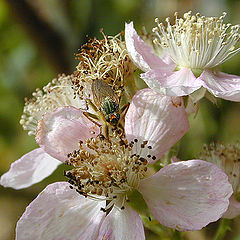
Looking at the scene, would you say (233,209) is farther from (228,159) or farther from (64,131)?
(64,131)

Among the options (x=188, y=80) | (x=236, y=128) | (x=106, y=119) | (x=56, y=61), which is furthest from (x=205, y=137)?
(x=106, y=119)

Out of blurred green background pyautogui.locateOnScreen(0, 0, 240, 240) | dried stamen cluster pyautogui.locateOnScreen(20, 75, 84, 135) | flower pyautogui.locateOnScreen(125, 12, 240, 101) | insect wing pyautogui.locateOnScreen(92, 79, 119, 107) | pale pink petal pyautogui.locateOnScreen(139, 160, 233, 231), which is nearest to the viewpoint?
pale pink petal pyautogui.locateOnScreen(139, 160, 233, 231)

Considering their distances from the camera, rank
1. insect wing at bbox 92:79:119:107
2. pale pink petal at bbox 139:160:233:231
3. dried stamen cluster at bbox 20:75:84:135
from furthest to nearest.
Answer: dried stamen cluster at bbox 20:75:84:135 → insect wing at bbox 92:79:119:107 → pale pink petal at bbox 139:160:233:231

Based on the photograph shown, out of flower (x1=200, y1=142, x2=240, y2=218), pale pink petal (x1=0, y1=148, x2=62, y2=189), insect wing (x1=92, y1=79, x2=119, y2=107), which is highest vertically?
insect wing (x1=92, y1=79, x2=119, y2=107)

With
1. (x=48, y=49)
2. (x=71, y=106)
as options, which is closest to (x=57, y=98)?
(x=71, y=106)

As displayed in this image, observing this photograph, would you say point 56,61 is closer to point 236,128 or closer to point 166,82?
point 236,128

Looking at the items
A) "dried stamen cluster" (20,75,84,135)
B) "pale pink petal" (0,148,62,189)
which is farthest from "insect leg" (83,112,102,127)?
"pale pink petal" (0,148,62,189)

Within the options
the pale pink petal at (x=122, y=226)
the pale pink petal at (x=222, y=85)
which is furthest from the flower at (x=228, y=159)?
the pale pink petal at (x=122, y=226)

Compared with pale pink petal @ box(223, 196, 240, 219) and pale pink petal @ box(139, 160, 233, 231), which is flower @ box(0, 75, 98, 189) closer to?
pale pink petal @ box(139, 160, 233, 231)
